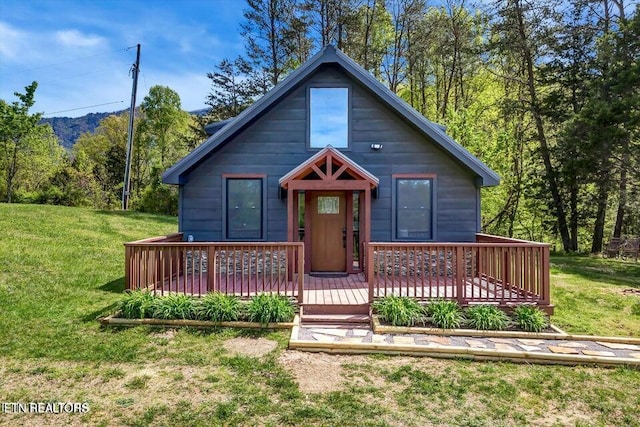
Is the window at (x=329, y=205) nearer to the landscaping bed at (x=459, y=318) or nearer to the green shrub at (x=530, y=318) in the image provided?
the landscaping bed at (x=459, y=318)

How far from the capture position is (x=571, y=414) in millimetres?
3465

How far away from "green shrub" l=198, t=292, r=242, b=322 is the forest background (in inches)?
524

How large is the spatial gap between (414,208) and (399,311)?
3.81 m

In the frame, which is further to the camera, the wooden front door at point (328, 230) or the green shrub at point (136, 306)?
the wooden front door at point (328, 230)

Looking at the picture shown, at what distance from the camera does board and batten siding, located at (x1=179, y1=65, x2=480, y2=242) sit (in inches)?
347

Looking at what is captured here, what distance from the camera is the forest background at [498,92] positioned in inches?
518

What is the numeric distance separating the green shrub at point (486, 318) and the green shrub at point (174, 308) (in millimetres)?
4327

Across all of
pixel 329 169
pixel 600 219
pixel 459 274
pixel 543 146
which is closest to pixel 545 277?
pixel 459 274

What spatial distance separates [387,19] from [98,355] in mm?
20773

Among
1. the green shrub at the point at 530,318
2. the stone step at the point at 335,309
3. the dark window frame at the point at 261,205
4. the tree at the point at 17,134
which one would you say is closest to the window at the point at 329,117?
the dark window frame at the point at 261,205

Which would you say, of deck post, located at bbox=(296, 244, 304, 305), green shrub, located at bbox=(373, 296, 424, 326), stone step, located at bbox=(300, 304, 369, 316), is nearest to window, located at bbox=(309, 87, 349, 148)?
deck post, located at bbox=(296, 244, 304, 305)

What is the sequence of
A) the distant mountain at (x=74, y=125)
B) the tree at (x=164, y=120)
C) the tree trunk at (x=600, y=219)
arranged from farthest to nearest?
the distant mountain at (x=74, y=125)
the tree at (x=164, y=120)
the tree trunk at (x=600, y=219)

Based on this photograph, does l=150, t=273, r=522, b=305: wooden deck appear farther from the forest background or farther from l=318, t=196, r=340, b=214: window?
the forest background

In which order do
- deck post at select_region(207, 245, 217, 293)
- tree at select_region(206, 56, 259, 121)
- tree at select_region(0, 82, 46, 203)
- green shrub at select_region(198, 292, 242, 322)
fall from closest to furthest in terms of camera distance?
green shrub at select_region(198, 292, 242, 322), deck post at select_region(207, 245, 217, 293), tree at select_region(0, 82, 46, 203), tree at select_region(206, 56, 259, 121)
